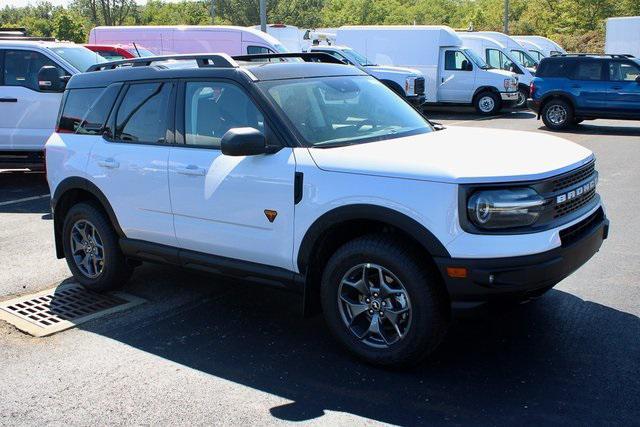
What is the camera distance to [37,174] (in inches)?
473

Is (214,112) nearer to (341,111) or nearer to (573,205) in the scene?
(341,111)

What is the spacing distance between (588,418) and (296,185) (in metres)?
2.08

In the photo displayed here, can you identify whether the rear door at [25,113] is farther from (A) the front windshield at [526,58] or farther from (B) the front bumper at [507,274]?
(A) the front windshield at [526,58]

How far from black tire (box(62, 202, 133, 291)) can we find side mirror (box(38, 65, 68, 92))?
4.92 meters

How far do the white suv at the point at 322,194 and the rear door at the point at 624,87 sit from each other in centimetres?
1326

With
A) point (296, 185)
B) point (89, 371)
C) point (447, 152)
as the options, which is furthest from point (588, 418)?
point (89, 371)

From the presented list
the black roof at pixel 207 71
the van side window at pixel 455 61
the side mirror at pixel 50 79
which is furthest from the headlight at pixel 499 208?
the van side window at pixel 455 61

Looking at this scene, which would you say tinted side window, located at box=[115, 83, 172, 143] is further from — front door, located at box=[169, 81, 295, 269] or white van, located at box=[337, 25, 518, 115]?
white van, located at box=[337, 25, 518, 115]

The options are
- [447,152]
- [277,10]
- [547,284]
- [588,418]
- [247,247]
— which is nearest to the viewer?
[588,418]

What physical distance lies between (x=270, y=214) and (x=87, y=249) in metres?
2.15

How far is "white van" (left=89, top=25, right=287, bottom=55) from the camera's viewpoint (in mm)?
19891

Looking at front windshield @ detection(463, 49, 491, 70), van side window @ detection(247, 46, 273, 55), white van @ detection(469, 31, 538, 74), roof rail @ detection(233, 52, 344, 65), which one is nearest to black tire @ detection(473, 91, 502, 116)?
front windshield @ detection(463, 49, 491, 70)

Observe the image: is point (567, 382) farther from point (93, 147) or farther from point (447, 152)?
point (93, 147)

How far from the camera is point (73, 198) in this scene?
20.0 feet
